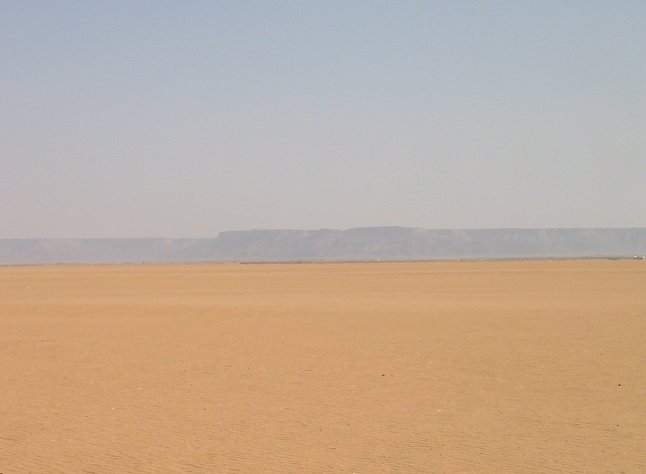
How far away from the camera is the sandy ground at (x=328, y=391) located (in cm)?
930

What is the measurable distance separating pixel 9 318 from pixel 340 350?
1381 cm

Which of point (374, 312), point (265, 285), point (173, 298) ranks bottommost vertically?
point (374, 312)

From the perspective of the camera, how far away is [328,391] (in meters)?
13.3

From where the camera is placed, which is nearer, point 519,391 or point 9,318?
point 519,391

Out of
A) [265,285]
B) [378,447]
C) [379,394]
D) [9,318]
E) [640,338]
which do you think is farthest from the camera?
[265,285]

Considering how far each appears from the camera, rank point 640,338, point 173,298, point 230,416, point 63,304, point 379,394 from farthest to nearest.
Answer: point 173,298
point 63,304
point 640,338
point 379,394
point 230,416

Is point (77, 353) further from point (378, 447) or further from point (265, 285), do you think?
point (265, 285)

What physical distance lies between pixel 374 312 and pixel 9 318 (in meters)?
11.3

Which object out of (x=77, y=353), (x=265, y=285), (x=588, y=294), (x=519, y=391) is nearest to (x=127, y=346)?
(x=77, y=353)

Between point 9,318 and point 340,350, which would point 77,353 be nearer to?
point 340,350

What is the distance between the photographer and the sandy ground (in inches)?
366

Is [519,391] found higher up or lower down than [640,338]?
lower down

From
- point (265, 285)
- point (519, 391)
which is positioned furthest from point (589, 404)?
point (265, 285)

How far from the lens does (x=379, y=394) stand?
12953mm
